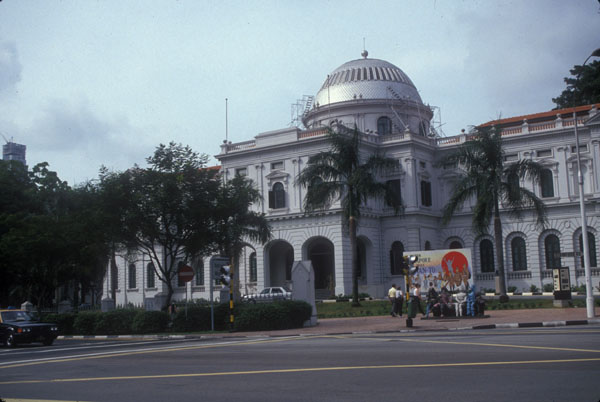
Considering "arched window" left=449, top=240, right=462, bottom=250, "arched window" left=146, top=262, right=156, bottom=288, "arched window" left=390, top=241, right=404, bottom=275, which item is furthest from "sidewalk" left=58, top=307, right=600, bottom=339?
"arched window" left=146, top=262, right=156, bottom=288

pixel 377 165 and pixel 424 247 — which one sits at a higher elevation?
pixel 377 165

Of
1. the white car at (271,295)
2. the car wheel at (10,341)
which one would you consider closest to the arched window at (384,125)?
the white car at (271,295)

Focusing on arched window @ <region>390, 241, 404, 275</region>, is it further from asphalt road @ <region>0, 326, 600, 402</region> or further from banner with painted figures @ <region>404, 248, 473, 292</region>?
asphalt road @ <region>0, 326, 600, 402</region>

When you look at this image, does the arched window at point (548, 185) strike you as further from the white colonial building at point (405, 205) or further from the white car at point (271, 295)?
the white car at point (271, 295)

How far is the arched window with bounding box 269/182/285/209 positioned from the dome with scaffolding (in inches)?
417

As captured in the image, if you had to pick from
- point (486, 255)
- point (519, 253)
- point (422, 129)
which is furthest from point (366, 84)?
point (519, 253)

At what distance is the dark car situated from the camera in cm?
2539

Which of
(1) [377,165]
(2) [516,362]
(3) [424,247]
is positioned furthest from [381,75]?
(2) [516,362]

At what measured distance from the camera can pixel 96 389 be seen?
11.3 metres

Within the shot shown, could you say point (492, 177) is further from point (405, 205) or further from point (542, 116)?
point (542, 116)

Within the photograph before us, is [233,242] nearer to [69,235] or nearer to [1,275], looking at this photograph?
[69,235]

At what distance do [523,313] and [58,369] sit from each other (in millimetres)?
21863

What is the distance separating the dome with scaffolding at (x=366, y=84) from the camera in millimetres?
62656

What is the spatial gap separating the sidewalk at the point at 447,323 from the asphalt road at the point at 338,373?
7071mm
